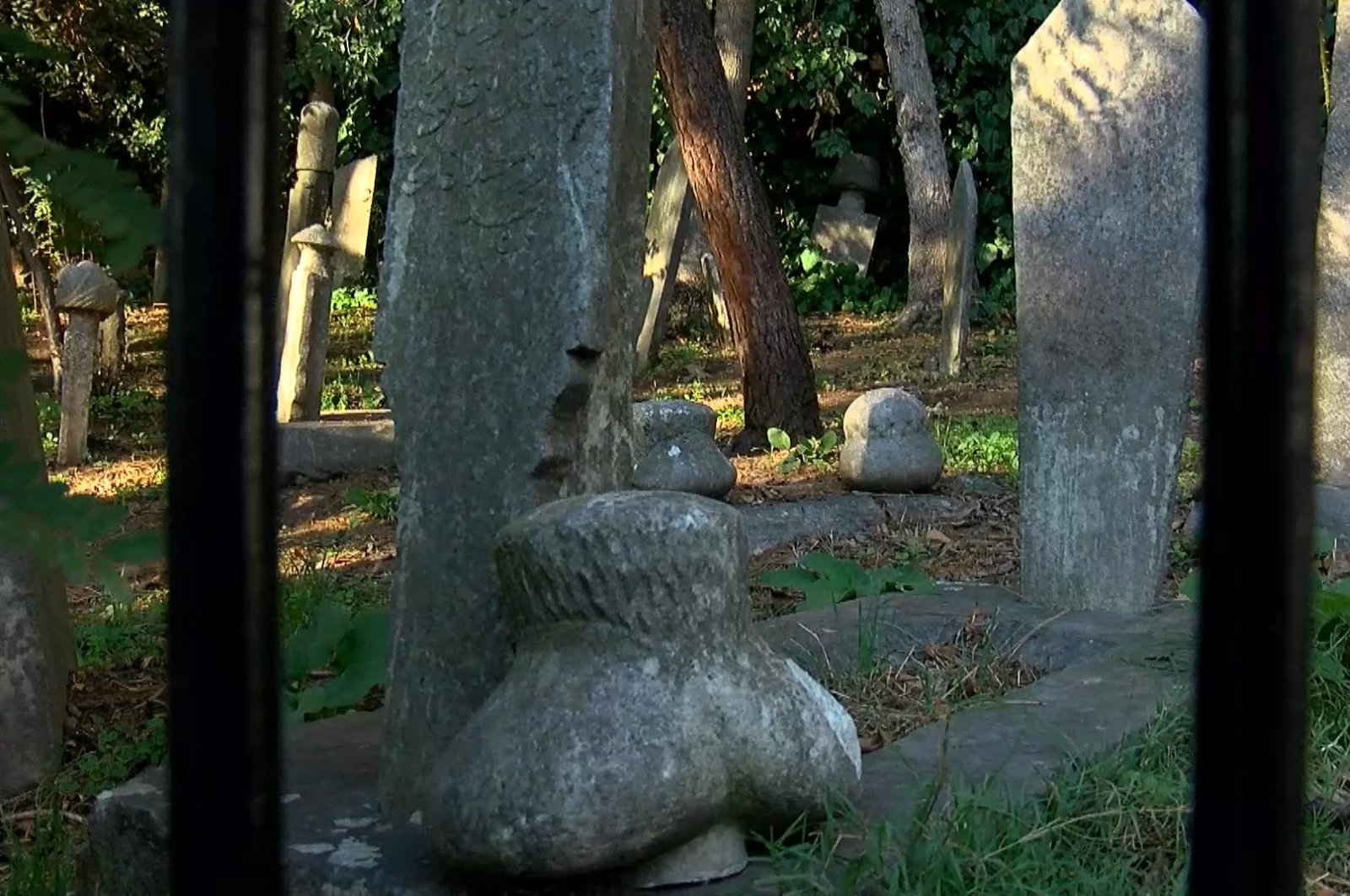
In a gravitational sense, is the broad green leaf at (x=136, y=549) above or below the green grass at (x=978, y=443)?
above

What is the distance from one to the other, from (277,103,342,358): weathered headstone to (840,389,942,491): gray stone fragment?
4.03 m

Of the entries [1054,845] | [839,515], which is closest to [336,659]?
[1054,845]

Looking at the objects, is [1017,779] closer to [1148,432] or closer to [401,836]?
[401,836]

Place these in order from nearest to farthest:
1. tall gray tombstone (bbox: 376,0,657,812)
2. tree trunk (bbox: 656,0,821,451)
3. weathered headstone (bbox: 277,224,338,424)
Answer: tall gray tombstone (bbox: 376,0,657,812) → tree trunk (bbox: 656,0,821,451) → weathered headstone (bbox: 277,224,338,424)

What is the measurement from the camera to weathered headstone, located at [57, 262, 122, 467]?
8492 mm

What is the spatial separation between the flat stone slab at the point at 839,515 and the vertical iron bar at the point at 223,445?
5.41 m

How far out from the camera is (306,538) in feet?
22.0

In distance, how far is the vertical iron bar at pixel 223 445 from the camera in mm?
531

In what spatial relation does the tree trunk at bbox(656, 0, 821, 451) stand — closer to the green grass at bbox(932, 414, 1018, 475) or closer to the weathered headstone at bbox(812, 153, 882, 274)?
the green grass at bbox(932, 414, 1018, 475)

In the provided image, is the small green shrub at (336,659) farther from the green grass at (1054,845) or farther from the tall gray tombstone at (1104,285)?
the tall gray tombstone at (1104,285)

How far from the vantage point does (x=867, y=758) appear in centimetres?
286

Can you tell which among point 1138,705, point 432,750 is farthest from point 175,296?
point 1138,705

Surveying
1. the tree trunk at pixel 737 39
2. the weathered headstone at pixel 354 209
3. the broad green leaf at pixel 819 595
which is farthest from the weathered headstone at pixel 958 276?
the broad green leaf at pixel 819 595

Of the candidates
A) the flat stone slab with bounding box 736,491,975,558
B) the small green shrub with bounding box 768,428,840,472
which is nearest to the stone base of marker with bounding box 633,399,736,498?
the flat stone slab with bounding box 736,491,975,558
